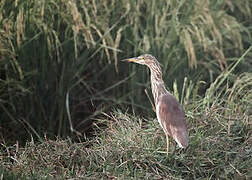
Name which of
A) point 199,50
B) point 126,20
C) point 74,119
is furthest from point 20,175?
point 199,50

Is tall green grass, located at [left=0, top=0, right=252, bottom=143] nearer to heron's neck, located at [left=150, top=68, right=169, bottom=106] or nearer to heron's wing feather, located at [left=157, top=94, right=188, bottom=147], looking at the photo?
heron's neck, located at [left=150, top=68, right=169, bottom=106]

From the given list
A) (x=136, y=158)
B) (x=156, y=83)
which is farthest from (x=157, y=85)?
(x=136, y=158)

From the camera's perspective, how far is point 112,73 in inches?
214

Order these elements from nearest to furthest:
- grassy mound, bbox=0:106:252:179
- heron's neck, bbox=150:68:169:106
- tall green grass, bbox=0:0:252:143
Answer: grassy mound, bbox=0:106:252:179, heron's neck, bbox=150:68:169:106, tall green grass, bbox=0:0:252:143

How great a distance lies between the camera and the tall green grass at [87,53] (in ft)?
15.9

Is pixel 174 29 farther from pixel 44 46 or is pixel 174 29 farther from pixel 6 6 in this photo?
pixel 6 6

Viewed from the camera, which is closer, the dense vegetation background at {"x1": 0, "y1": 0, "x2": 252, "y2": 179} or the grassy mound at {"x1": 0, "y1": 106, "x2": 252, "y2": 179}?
the grassy mound at {"x1": 0, "y1": 106, "x2": 252, "y2": 179}

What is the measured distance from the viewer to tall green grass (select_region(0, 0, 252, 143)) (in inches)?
191

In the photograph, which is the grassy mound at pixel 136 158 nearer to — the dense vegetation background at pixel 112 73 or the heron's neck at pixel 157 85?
the dense vegetation background at pixel 112 73

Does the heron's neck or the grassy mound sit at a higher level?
the heron's neck

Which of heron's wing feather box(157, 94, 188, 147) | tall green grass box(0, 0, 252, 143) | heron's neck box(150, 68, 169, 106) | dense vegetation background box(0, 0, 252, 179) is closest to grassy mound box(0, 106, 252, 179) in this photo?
dense vegetation background box(0, 0, 252, 179)

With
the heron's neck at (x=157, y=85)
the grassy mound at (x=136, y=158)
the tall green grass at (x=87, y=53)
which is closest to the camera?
the grassy mound at (x=136, y=158)

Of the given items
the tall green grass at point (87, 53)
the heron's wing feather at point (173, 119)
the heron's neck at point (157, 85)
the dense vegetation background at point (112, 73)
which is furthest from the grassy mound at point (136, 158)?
the tall green grass at point (87, 53)

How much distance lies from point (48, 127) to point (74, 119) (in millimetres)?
361
